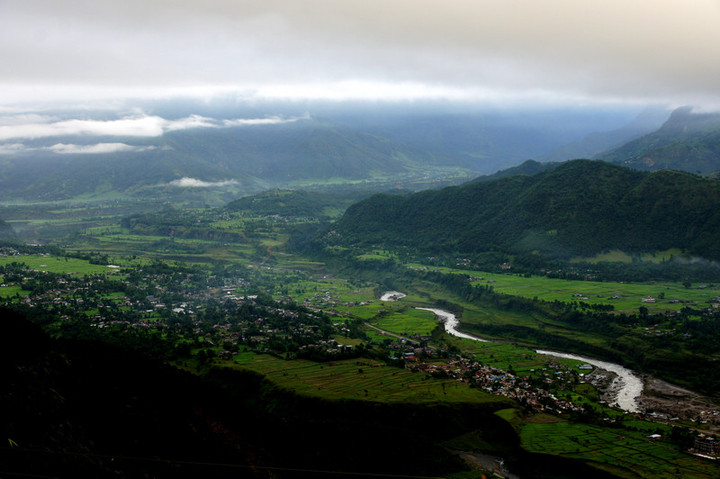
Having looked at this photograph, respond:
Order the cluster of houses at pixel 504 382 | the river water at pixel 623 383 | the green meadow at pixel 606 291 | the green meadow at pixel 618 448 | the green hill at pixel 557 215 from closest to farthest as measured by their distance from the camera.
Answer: the green meadow at pixel 618 448
the cluster of houses at pixel 504 382
the river water at pixel 623 383
the green meadow at pixel 606 291
the green hill at pixel 557 215

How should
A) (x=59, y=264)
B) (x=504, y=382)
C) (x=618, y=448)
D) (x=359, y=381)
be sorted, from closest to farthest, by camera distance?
(x=618, y=448)
(x=359, y=381)
(x=504, y=382)
(x=59, y=264)

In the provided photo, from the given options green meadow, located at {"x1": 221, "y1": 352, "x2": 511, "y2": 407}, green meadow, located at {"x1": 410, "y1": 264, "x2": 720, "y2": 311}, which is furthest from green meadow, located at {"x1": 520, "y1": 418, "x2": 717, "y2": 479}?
green meadow, located at {"x1": 410, "y1": 264, "x2": 720, "y2": 311}

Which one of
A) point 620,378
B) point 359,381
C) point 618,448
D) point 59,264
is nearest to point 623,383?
point 620,378

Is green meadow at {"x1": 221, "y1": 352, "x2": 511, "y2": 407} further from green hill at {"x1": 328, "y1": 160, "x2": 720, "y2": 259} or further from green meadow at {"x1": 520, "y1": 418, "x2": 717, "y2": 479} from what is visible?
green hill at {"x1": 328, "y1": 160, "x2": 720, "y2": 259}

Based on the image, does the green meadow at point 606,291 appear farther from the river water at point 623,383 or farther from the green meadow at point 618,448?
the green meadow at point 618,448

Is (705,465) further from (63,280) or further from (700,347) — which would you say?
(63,280)

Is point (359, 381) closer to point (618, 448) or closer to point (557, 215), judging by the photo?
point (618, 448)

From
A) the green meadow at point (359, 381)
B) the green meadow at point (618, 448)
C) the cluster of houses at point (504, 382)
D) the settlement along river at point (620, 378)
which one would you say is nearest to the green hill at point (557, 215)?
the settlement along river at point (620, 378)

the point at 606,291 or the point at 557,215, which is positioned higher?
the point at 557,215

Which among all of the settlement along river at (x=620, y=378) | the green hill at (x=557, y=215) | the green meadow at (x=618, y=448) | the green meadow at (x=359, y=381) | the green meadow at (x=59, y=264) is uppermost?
the green hill at (x=557, y=215)

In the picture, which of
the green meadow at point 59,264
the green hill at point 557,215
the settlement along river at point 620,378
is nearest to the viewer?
the settlement along river at point 620,378
